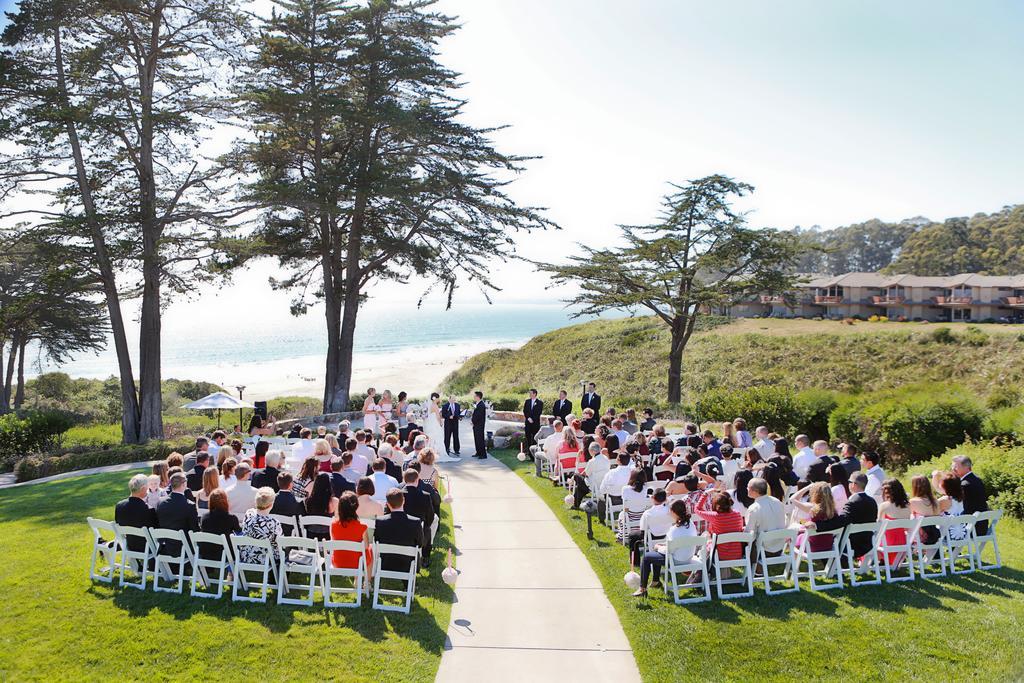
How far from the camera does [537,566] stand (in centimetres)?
930

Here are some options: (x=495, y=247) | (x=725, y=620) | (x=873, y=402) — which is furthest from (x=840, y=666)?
(x=495, y=247)

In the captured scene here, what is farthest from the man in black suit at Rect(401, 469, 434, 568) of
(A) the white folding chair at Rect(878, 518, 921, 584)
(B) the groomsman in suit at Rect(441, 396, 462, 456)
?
(B) the groomsman in suit at Rect(441, 396, 462, 456)

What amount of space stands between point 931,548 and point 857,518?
121cm

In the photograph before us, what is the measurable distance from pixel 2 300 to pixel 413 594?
117 ft

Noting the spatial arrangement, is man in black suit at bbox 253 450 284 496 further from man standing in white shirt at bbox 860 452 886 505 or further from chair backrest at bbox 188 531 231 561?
man standing in white shirt at bbox 860 452 886 505

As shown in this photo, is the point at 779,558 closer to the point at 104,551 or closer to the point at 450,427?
the point at 104,551

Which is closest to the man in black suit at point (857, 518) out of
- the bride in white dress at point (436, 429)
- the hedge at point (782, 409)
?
the bride in white dress at point (436, 429)

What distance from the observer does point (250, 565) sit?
778 cm

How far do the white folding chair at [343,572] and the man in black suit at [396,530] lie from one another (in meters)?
0.30

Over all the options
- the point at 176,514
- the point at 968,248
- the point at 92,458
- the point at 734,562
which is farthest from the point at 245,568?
the point at 968,248

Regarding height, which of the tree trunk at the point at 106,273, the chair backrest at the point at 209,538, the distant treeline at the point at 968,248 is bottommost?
the chair backrest at the point at 209,538

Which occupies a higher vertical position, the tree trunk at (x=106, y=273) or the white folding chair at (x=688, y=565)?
the tree trunk at (x=106, y=273)

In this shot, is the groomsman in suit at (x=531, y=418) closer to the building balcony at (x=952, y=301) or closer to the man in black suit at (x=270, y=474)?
the man in black suit at (x=270, y=474)

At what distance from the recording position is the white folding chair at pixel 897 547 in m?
8.24
